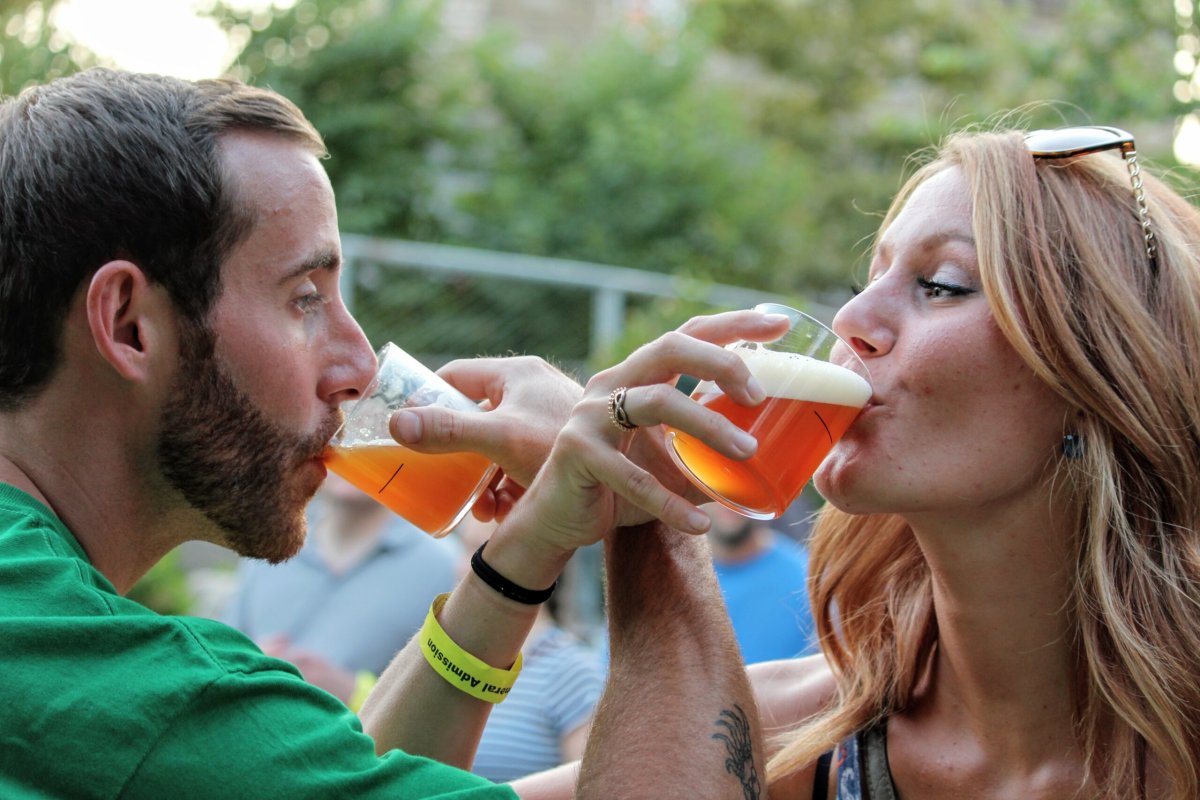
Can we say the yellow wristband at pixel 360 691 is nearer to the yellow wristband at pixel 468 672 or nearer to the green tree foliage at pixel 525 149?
the yellow wristband at pixel 468 672

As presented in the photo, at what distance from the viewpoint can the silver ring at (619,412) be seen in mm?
1934

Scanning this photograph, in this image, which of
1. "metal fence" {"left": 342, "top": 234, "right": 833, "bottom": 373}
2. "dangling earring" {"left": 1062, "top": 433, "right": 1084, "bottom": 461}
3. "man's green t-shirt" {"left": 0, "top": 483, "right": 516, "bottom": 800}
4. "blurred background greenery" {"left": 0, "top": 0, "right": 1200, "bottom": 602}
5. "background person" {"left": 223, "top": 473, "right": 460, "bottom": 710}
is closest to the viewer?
"man's green t-shirt" {"left": 0, "top": 483, "right": 516, "bottom": 800}

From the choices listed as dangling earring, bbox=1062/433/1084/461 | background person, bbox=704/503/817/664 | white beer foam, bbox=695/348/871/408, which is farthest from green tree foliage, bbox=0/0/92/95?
dangling earring, bbox=1062/433/1084/461

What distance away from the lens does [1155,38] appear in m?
6.41

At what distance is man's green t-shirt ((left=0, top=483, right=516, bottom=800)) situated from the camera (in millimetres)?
1567

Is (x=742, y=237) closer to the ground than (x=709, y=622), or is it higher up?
closer to the ground

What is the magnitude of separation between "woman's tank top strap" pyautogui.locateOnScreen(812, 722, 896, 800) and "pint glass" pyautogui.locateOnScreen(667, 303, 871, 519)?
0.56 m

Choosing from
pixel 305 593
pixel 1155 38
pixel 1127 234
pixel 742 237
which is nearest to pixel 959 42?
pixel 742 237

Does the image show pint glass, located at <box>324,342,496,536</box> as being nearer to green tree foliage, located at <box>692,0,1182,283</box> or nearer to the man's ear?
the man's ear

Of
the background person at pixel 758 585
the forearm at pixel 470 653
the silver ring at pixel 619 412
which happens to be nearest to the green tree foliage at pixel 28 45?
the background person at pixel 758 585

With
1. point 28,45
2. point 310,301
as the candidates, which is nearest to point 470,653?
point 310,301

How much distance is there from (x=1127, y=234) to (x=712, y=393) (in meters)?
0.83

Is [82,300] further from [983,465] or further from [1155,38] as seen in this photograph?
[1155,38]

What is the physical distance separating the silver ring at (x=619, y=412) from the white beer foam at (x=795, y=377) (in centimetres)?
13
